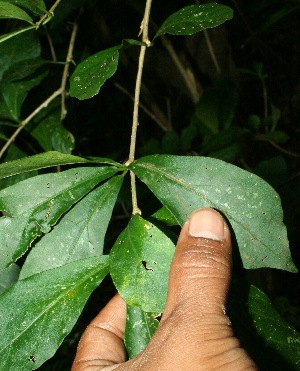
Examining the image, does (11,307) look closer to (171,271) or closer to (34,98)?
(171,271)

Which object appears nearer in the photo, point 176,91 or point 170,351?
point 170,351

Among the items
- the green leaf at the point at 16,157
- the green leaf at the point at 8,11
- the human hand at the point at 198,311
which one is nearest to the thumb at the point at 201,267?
the human hand at the point at 198,311

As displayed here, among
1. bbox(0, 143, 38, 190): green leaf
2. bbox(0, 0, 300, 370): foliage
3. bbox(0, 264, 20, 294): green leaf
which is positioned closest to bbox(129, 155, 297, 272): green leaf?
bbox(0, 0, 300, 370): foliage

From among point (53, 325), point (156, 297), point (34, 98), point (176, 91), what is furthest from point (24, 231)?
point (176, 91)

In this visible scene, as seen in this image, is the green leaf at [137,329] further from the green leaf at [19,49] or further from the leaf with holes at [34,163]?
the green leaf at [19,49]

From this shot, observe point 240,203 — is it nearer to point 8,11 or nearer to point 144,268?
point 144,268

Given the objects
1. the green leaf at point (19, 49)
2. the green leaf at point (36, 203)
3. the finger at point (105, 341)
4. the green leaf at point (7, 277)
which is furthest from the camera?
the green leaf at point (19, 49)
